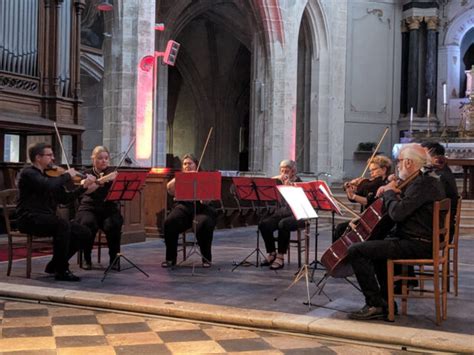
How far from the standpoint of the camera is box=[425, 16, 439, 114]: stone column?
1805cm

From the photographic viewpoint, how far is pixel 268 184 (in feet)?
22.2

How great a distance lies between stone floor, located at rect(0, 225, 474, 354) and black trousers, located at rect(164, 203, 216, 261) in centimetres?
20

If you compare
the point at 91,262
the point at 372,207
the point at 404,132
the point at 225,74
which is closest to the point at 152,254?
the point at 91,262

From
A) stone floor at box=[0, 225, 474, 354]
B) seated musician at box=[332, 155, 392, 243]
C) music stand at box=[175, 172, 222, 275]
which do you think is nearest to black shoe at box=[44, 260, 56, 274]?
stone floor at box=[0, 225, 474, 354]

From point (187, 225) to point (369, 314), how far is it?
2.84 m

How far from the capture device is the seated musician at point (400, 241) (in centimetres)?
436

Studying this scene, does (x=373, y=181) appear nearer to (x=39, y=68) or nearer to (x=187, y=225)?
(x=187, y=225)

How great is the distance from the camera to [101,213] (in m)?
6.43

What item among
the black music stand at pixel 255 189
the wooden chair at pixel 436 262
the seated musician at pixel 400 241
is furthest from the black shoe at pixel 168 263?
the wooden chair at pixel 436 262

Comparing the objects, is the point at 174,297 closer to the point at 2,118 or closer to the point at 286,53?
the point at 2,118

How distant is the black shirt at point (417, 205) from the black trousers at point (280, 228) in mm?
2268

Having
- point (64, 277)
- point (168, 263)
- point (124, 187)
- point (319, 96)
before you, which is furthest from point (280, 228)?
point (319, 96)

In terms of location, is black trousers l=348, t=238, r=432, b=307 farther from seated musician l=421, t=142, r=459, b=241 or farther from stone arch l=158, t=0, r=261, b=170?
stone arch l=158, t=0, r=261, b=170

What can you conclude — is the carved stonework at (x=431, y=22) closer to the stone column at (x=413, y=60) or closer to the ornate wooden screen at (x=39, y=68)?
the stone column at (x=413, y=60)
